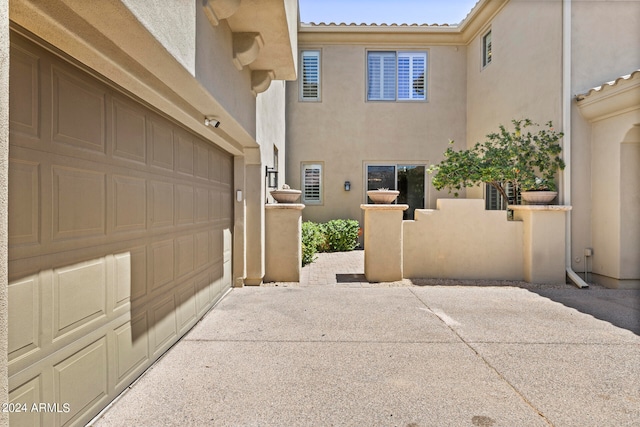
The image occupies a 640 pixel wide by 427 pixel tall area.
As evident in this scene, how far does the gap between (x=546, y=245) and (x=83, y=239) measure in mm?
7561

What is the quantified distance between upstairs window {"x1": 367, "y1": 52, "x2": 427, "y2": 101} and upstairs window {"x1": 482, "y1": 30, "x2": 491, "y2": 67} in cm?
172

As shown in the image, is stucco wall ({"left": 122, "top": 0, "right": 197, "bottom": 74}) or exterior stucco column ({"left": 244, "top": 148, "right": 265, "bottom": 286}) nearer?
stucco wall ({"left": 122, "top": 0, "right": 197, "bottom": 74})

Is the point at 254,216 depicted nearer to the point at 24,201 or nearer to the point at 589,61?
the point at 24,201

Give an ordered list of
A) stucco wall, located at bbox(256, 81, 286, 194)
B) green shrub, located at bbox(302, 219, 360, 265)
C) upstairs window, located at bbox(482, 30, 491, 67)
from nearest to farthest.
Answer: stucco wall, located at bbox(256, 81, 286, 194) → upstairs window, located at bbox(482, 30, 491, 67) → green shrub, located at bbox(302, 219, 360, 265)

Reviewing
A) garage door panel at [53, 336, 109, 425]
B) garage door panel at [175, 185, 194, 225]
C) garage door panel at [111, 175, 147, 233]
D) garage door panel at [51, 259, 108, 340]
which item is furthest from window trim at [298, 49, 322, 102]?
garage door panel at [53, 336, 109, 425]

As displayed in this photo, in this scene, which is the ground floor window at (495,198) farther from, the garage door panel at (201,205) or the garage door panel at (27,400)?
the garage door panel at (27,400)

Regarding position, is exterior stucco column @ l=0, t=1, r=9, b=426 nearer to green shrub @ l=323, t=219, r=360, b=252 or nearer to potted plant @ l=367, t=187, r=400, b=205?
potted plant @ l=367, t=187, r=400, b=205

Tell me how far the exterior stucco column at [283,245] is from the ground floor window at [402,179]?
4961 millimetres

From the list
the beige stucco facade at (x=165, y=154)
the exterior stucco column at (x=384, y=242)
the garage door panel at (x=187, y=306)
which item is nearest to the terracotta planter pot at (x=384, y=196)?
the exterior stucco column at (x=384, y=242)

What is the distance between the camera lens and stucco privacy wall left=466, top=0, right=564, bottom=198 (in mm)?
7254

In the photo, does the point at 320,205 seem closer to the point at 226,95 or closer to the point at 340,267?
the point at 340,267

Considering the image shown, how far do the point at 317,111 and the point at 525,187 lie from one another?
21.5ft

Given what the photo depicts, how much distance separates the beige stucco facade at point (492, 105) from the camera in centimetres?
674

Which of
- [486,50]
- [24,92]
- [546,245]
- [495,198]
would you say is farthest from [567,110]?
[24,92]
